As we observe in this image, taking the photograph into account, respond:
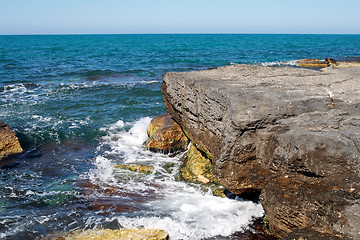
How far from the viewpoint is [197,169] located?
804 centimetres

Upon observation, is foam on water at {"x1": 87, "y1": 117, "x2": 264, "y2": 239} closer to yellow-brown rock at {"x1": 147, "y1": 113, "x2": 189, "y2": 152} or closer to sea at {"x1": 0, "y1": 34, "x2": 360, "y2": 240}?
sea at {"x1": 0, "y1": 34, "x2": 360, "y2": 240}

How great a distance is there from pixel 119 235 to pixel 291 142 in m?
3.54

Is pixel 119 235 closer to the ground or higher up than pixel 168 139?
closer to the ground

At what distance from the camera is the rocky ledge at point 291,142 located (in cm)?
443

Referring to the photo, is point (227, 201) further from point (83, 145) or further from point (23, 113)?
point (23, 113)

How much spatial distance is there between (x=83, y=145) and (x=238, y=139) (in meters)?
7.14

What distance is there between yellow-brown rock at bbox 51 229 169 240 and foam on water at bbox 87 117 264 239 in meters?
0.35

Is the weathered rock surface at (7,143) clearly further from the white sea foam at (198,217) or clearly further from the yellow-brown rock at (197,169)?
the yellow-brown rock at (197,169)

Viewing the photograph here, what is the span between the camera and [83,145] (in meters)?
11.0

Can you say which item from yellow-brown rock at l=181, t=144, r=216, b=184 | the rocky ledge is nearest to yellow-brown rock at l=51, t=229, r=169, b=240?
the rocky ledge

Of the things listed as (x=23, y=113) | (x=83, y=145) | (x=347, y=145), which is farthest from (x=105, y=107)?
(x=347, y=145)

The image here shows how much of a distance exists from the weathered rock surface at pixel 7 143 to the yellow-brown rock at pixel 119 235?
5425mm

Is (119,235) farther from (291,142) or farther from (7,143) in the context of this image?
(7,143)

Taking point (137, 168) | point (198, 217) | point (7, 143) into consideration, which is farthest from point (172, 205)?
point (7, 143)
